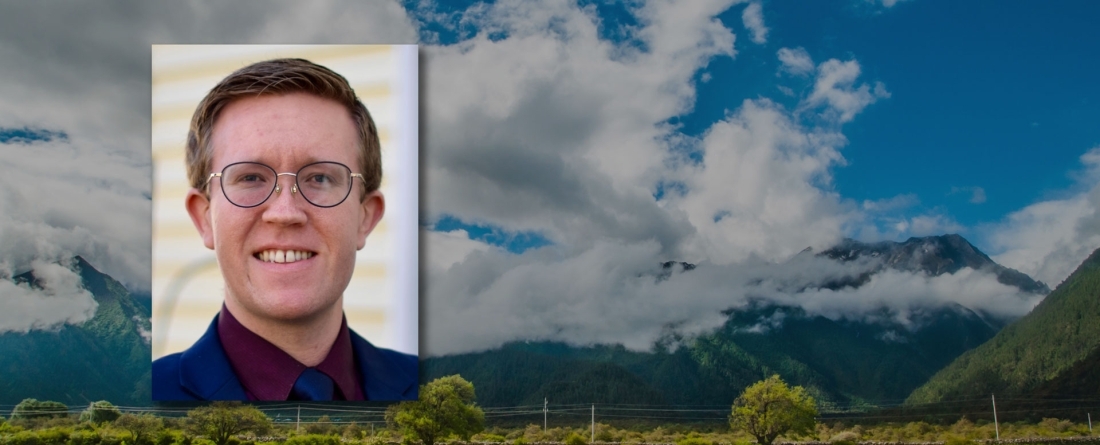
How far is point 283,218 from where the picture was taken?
6.24 m

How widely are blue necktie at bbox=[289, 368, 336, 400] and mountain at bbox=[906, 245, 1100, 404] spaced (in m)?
6.13

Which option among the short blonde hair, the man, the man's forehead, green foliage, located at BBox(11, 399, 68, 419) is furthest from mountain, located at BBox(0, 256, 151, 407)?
the man's forehead

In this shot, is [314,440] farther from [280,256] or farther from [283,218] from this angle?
[283,218]

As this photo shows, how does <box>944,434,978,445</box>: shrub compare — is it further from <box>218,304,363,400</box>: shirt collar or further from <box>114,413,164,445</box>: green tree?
<box>114,413,164,445</box>: green tree

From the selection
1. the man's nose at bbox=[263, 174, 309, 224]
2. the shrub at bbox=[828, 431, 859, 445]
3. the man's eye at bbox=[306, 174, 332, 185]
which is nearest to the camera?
the man's nose at bbox=[263, 174, 309, 224]

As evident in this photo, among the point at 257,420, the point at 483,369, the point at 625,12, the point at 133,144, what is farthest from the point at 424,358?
the point at 625,12

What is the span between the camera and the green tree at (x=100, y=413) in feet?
24.2

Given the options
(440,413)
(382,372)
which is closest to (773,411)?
(440,413)

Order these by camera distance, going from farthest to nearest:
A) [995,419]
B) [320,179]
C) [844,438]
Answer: [995,419] → [844,438] → [320,179]

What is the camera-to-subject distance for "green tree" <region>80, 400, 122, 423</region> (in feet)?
24.2

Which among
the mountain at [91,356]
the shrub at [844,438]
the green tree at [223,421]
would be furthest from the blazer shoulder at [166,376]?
the shrub at [844,438]

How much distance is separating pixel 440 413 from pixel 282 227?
2.29m

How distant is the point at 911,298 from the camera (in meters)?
8.70

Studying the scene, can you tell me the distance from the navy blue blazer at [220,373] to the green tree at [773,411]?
3.19 meters
